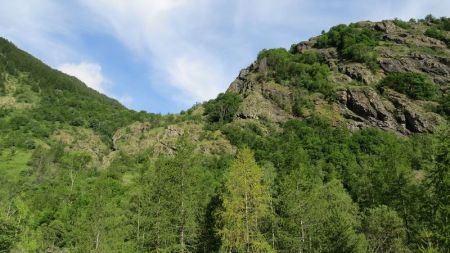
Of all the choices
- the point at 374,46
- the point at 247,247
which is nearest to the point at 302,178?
the point at 247,247

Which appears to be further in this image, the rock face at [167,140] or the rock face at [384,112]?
the rock face at [384,112]

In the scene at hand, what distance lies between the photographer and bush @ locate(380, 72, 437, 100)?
123875mm

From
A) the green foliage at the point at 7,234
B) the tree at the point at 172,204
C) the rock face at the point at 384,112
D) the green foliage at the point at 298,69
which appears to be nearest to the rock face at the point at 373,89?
the rock face at the point at 384,112

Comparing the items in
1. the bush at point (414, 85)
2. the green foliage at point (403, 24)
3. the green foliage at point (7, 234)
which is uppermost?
the green foliage at point (403, 24)

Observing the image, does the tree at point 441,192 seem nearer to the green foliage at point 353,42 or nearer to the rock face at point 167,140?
the rock face at point 167,140

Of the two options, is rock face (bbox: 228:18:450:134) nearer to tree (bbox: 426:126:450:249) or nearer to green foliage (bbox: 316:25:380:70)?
green foliage (bbox: 316:25:380:70)

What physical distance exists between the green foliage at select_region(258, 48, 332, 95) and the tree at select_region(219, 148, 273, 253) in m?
95.3

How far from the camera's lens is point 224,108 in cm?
12888

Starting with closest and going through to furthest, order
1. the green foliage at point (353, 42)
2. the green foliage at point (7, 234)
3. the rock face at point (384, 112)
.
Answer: the green foliage at point (7, 234)
the rock face at point (384, 112)
the green foliage at point (353, 42)

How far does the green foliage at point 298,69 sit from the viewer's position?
5226 inches

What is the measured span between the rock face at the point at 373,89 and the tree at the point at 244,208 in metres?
85.0

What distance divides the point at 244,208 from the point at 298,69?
368 feet

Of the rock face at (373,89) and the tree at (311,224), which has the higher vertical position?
the rock face at (373,89)

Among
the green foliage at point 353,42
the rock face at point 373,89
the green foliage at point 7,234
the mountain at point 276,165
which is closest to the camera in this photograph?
the mountain at point 276,165
